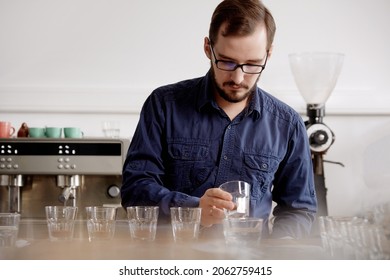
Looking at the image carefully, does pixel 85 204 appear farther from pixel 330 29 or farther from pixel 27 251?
pixel 27 251

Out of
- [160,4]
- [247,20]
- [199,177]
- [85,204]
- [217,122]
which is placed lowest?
[85,204]

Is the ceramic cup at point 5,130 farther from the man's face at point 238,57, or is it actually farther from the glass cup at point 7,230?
the glass cup at point 7,230

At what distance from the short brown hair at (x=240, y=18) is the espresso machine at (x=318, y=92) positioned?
2.54ft

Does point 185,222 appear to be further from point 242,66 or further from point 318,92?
point 318,92

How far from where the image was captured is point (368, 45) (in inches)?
96.3

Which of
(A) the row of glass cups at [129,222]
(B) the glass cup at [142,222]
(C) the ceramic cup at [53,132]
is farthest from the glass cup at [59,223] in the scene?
(C) the ceramic cup at [53,132]

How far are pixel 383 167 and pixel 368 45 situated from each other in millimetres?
451

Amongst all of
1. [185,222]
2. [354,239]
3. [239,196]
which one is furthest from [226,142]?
[354,239]

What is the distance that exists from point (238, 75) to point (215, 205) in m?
0.38

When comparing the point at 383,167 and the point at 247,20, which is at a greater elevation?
the point at 247,20

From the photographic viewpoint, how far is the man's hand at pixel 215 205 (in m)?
1.16

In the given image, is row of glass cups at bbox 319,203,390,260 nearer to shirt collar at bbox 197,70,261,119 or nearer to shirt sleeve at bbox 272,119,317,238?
shirt sleeve at bbox 272,119,317,238
